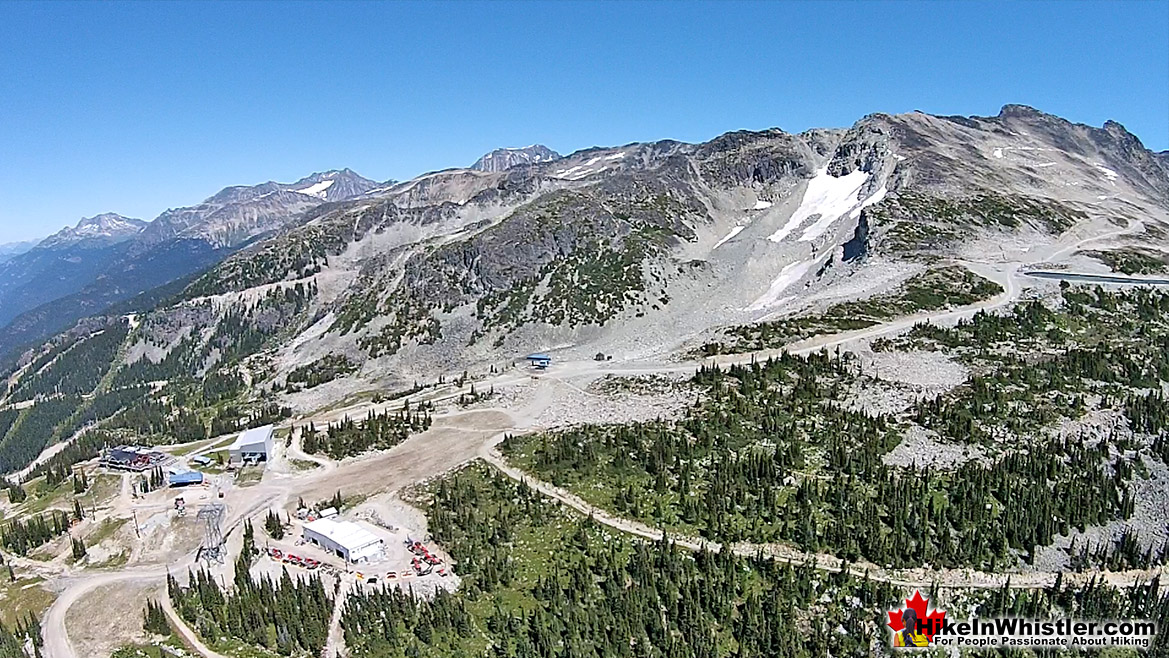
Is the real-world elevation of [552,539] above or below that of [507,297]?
below

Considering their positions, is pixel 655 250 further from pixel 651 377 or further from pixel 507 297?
pixel 651 377

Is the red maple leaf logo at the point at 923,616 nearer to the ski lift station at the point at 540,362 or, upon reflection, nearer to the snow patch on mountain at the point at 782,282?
the ski lift station at the point at 540,362

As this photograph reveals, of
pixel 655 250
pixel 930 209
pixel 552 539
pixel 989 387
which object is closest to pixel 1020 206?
pixel 930 209

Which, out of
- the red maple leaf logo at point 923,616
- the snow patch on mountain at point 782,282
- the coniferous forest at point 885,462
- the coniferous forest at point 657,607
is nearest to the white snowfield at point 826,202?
the snow patch on mountain at point 782,282

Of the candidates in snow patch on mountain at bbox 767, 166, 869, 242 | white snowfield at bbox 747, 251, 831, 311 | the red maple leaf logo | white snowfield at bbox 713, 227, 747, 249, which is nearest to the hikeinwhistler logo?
the red maple leaf logo

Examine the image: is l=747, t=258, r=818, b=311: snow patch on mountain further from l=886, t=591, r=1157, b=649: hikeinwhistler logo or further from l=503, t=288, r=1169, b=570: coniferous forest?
l=886, t=591, r=1157, b=649: hikeinwhistler logo

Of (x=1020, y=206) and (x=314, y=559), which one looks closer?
(x=314, y=559)

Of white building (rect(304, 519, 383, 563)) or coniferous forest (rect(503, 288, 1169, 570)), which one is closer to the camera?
coniferous forest (rect(503, 288, 1169, 570))
